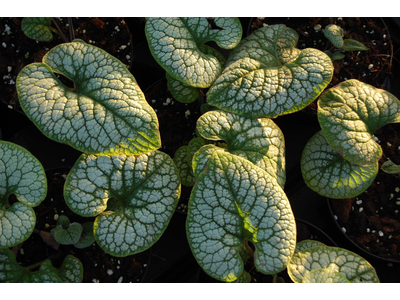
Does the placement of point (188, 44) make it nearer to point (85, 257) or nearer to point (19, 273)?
point (85, 257)

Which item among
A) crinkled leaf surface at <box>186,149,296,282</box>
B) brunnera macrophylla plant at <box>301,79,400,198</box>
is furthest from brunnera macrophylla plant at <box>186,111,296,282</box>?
brunnera macrophylla plant at <box>301,79,400,198</box>

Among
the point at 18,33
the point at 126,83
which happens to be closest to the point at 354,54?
the point at 126,83

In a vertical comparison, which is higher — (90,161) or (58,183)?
(90,161)

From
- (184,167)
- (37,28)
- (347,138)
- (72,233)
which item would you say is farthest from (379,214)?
(37,28)

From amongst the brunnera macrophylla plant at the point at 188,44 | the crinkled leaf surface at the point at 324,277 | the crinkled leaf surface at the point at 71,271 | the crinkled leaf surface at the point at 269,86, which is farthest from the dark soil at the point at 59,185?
the crinkled leaf surface at the point at 324,277

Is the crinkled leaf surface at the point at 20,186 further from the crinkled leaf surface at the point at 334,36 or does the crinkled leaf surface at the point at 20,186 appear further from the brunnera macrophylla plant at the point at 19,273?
the crinkled leaf surface at the point at 334,36

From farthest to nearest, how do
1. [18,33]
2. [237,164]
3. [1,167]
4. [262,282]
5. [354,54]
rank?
[354,54]
[18,33]
[262,282]
[1,167]
[237,164]

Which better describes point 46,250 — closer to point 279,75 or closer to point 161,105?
point 161,105
